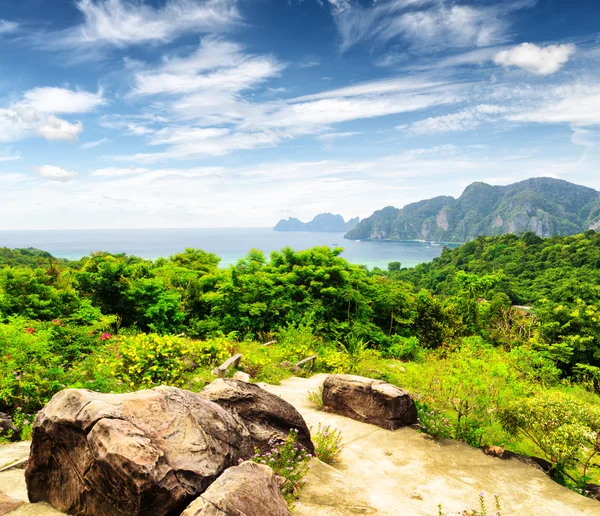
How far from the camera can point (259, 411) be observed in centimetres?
537

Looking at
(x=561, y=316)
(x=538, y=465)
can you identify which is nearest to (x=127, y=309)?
(x=538, y=465)

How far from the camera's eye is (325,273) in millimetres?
16422

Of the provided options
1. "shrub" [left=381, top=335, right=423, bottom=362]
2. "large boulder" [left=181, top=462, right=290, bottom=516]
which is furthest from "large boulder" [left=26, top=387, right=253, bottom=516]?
"shrub" [left=381, top=335, right=423, bottom=362]

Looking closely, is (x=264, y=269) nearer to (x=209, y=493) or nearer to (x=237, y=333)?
(x=237, y=333)

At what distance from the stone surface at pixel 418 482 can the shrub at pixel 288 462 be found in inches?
4.9

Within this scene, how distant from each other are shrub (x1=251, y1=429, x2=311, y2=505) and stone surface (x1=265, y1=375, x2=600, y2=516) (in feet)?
0.41

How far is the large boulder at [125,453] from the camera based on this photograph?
317cm

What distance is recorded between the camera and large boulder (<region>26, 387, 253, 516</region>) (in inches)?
125

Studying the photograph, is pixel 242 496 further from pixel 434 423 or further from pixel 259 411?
pixel 434 423

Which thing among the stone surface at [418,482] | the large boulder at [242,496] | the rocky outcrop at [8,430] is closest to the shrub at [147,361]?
the rocky outcrop at [8,430]

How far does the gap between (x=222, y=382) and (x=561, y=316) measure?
17470 mm

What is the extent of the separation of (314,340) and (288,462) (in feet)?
29.6

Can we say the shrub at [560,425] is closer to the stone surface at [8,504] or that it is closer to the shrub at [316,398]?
the shrub at [316,398]

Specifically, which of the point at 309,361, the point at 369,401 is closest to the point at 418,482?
the point at 369,401
